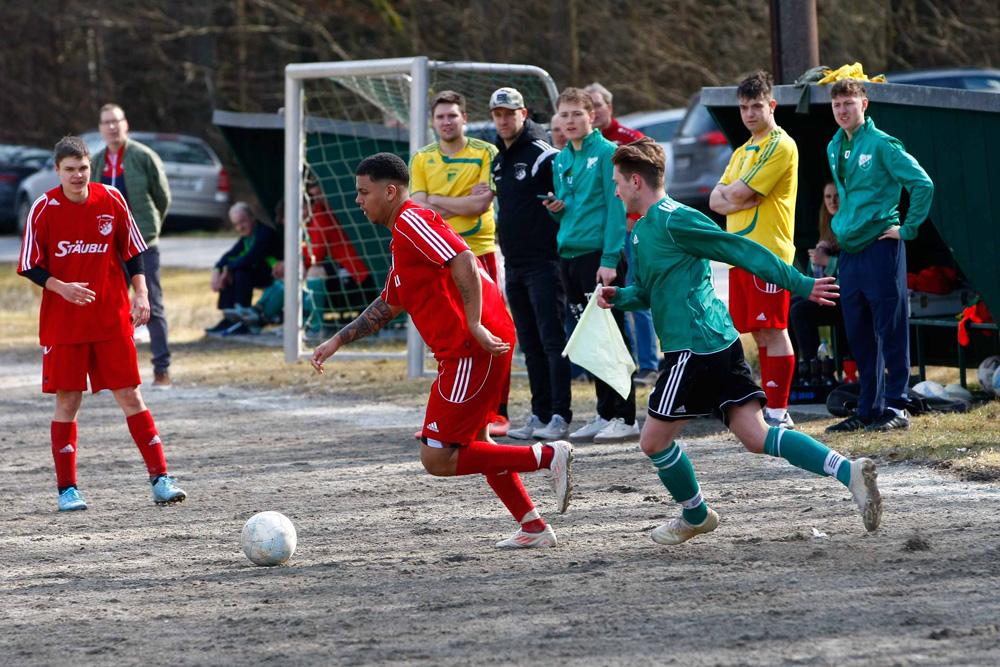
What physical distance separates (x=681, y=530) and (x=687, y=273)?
1053mm

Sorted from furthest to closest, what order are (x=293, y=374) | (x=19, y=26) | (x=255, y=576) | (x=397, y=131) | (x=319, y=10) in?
(x=19, y=26) → (x=319, y=10) → (x=397, y=131) → (x=293, y=374) → (x=255, y=576)

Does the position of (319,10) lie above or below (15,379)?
above

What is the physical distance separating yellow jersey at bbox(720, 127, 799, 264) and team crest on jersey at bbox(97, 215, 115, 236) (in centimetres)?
352

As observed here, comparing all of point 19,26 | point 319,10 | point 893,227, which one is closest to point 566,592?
point 893,227

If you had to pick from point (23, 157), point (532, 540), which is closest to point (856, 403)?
point (532, 540)

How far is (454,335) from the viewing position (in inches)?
205

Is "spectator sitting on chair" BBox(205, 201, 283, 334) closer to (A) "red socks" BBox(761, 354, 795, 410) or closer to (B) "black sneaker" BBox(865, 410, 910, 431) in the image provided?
(A) "red socks" BBox(761, 354, 795, 410)

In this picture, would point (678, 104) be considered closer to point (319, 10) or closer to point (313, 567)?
point (319, 10)

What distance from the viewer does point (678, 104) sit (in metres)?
25.6

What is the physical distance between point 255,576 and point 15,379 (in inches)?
294

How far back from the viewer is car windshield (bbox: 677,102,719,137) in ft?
56.9

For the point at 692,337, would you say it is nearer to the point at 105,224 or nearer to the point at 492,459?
the point at 492,459

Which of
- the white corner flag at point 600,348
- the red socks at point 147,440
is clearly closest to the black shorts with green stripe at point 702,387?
the white corner flag at point 600,348

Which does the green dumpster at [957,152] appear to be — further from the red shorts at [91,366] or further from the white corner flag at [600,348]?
the red shorts at [91,366]
